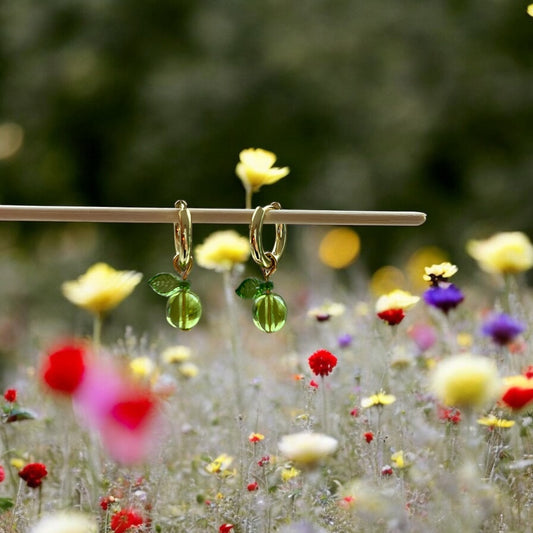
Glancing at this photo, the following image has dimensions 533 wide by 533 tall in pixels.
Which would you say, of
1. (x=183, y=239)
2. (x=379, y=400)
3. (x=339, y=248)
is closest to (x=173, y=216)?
(x=183, y=239)

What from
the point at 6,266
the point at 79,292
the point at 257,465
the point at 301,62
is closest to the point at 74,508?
the point at 257,465

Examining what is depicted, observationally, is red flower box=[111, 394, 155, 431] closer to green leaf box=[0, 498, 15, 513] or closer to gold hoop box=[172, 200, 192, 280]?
gold hoop box=[172, 200, 192, 280]

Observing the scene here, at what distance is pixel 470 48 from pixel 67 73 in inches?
114

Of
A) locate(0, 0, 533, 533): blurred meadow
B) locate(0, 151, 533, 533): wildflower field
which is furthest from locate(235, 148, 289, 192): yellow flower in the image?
locate(0, 0, 533, 533): blurred meadow

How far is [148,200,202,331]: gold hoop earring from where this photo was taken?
958 mm

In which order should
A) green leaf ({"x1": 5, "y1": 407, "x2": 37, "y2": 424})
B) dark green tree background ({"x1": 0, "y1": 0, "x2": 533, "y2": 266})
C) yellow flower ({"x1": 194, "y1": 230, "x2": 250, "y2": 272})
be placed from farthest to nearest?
dark green tree background ({"x1": 0, "y1": 0, "x2": 533, "y2": 266}) < yellow flower ({"x1": 194, "y1": 230, "x2": 250, "y2": 272}) < green leaf ({"x1": 5, "y1": 407, "x2": 37, "y2": 424})

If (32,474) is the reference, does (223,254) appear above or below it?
above

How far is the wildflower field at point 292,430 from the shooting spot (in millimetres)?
782

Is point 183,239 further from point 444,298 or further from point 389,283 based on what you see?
point 389,283

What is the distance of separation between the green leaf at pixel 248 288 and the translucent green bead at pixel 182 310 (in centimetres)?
7

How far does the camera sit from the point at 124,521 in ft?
3.43

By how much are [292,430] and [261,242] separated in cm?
49

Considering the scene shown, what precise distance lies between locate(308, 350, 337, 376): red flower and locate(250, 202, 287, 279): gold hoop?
0.13 meters

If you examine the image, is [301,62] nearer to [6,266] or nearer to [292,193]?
[292,193]
